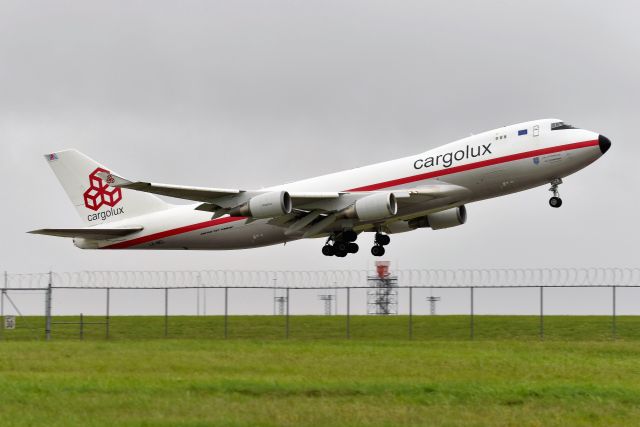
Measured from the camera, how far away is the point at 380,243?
44875 millimetres

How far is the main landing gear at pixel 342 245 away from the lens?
1640 inches

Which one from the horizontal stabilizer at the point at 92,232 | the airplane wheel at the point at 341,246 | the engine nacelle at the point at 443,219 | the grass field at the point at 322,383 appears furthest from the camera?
the horizontal stabilizer at the point at 92,232

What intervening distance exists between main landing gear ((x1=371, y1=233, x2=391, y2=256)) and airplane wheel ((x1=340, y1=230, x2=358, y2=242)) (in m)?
2.79

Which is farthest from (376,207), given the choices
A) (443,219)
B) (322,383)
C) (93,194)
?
(93,194)

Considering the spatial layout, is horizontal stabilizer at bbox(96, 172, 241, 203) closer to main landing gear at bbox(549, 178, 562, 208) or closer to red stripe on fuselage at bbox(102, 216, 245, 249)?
red stripe on fuselage at bbox(102, 216, 245, 249)

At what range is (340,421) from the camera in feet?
51.6

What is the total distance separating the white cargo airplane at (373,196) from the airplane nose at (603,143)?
0.04 metres

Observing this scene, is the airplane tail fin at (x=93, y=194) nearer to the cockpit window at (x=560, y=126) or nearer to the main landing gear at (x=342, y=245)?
the main landing gear at (x=342, y=245)

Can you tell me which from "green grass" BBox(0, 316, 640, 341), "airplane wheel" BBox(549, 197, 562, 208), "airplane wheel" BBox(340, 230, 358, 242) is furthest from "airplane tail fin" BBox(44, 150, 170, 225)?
"airplane wheel" BBox(549, 197, 562, 208)

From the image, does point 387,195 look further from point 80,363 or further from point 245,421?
point 245,421

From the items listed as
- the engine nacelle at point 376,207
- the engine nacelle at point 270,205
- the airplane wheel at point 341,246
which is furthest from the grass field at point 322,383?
the airplane wheel at point 341,246

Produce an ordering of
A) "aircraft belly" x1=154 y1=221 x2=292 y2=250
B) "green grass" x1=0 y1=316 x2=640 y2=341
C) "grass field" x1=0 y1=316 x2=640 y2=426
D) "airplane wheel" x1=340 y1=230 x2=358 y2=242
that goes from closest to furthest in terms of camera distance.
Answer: "grass field" x1=0 y1=316 x2=640 y2=426 < "green grass" x1=0 y1=316 x2=640 y2=341 < "airplane wheel" x1=340 y1=230 x2=358 y2=242 < "aircraft belly" x1=154 y1=221 x2=292 y2=250

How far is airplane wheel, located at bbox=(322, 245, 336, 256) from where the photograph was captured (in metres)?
43.0

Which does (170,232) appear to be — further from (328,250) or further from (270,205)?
(270,205)
